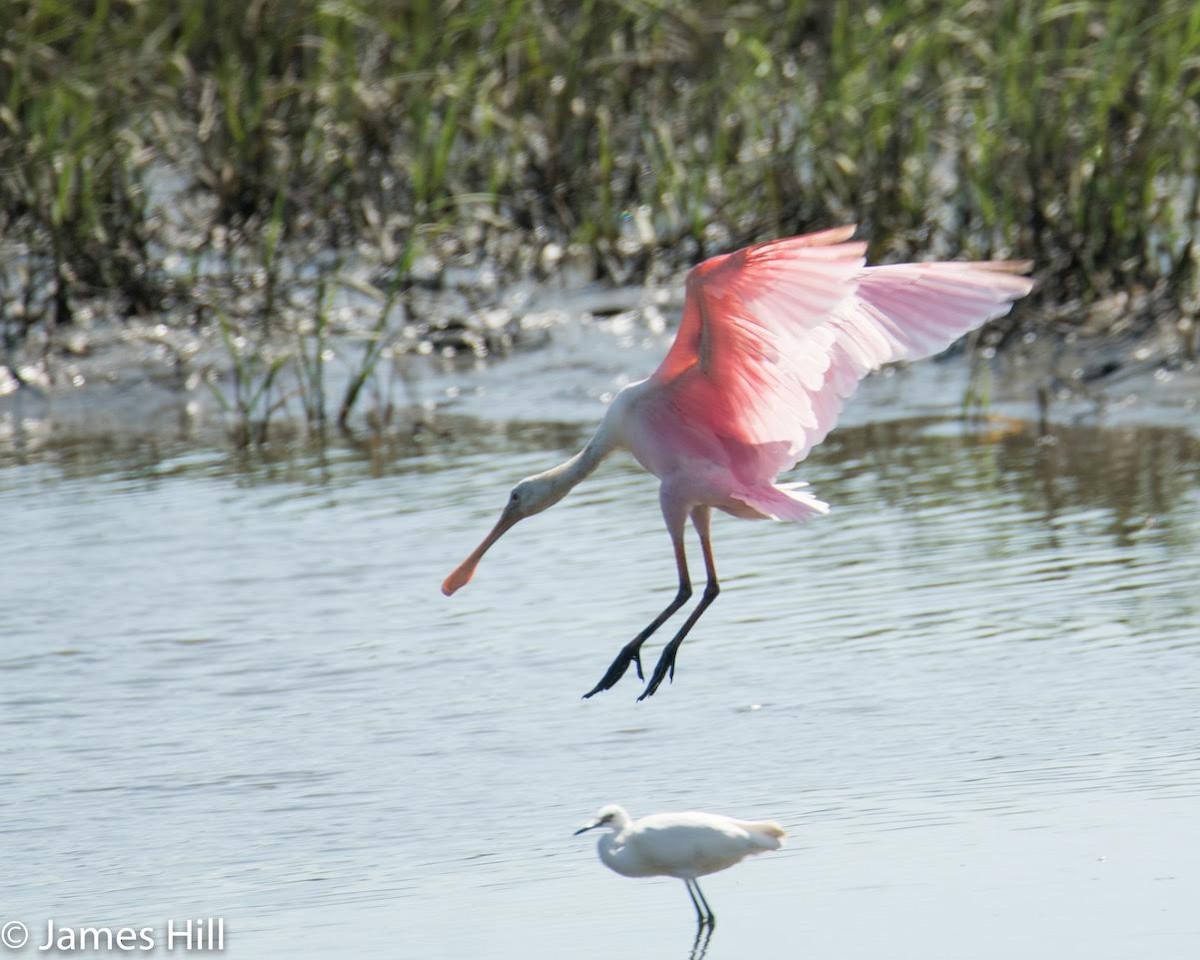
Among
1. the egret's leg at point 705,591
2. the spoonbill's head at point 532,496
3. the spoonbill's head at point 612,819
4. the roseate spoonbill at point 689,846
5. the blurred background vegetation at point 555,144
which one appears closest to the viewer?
the roseate spoonbill at point 689,846

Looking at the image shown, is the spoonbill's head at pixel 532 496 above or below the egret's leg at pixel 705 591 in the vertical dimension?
above

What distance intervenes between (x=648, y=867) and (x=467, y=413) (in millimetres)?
5185

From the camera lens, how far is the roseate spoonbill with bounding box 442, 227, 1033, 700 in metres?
5.06

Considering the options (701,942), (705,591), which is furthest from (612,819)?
(705,591)

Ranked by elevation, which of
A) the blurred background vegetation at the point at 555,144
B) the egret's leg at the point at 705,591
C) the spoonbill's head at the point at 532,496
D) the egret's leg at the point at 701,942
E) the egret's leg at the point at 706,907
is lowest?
the egret's leg at the point at 701,942

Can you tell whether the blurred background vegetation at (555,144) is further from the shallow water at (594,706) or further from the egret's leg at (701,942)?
the egret's leg at (701,942)

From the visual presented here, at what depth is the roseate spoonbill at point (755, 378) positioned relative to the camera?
5.06 m

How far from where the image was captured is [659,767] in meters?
5.08

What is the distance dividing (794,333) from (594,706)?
3.43 ft

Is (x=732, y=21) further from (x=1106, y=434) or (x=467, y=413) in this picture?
(x=1106, y=434)

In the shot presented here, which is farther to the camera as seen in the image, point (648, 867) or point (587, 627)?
point (587, 627)

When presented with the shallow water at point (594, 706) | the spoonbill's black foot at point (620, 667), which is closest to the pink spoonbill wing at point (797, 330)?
the spoonbill's black foot at point (620, 667)

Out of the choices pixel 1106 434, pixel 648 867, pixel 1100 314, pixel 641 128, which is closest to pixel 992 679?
pixel 648 867

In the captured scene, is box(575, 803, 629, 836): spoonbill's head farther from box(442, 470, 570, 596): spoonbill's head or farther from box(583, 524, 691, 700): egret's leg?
box(442, 470, 570, 596): spoonbill's head
